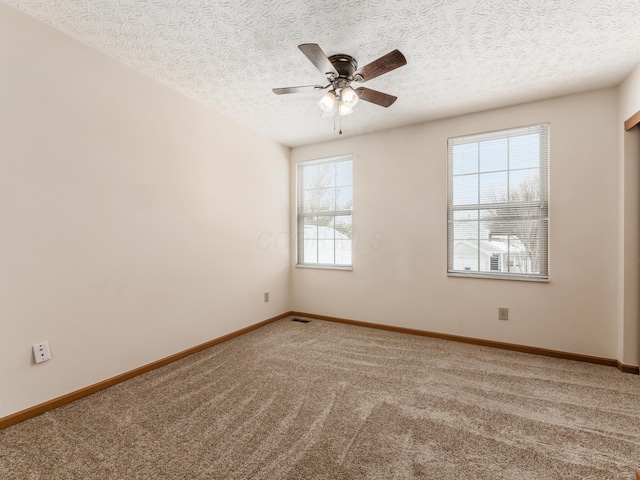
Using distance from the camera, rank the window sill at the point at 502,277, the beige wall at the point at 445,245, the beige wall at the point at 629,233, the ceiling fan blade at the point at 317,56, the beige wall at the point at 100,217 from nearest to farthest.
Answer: the ceiling fan blade at the point at 317,56
the beige wall at the point at 100,217
the beige wall at the point at 629,233
the beige wall at the point at 445,245
the window sill at the point at 502,277

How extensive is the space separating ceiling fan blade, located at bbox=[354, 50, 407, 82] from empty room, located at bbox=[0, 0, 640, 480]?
0.06ft

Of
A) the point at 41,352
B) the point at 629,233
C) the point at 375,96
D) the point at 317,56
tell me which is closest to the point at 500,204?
the point at 629,233

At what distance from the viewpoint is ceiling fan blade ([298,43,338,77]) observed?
1661 millimetres

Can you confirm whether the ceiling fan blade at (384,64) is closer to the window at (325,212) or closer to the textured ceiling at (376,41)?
the textured ceiling at (376,41)

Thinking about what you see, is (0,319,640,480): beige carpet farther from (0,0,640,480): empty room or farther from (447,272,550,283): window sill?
(447,272,550,283): window sill

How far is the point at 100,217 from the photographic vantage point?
224 centimetres

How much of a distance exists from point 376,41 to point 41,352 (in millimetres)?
3068

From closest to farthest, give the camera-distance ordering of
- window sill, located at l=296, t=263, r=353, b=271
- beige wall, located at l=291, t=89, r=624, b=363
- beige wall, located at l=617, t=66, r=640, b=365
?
beige wall, located at l=617, t=66, r=640, b=365 < beige wall, located at l=291, t=89, r=624, b=363 < window sill, located at l=296, t=263, r=353, b=271

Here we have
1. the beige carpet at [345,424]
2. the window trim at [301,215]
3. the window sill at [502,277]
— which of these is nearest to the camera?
the beige carpet at [345,424]

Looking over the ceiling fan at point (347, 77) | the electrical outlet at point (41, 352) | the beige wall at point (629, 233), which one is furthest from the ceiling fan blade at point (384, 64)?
the electrical outlet at point (41, 352)

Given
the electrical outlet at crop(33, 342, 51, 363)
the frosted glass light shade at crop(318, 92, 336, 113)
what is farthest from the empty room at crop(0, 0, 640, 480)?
the frosted glass light shade at crop(318, 92, 336, 113)

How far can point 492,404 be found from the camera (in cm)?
204

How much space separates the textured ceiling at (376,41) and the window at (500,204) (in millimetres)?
475

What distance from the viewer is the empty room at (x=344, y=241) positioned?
172 cm
